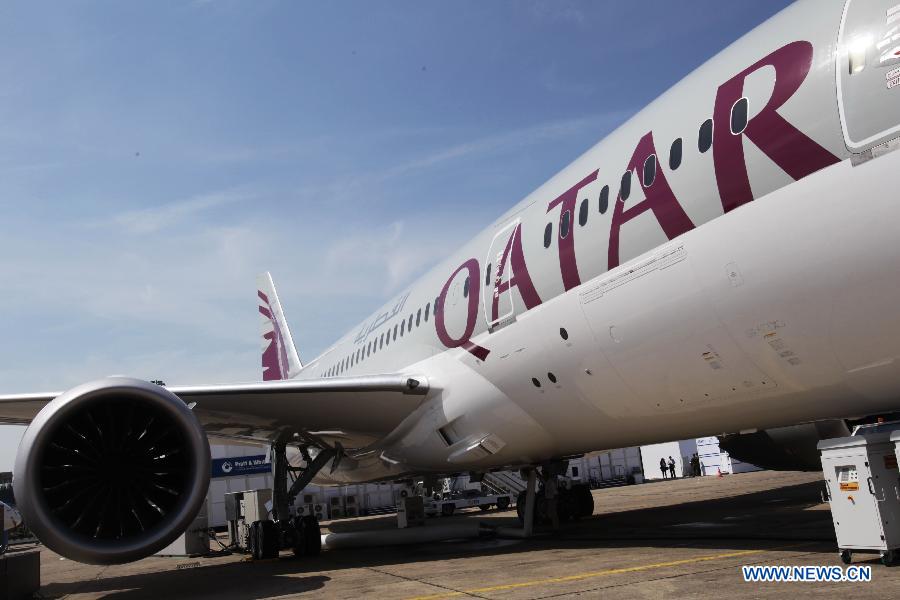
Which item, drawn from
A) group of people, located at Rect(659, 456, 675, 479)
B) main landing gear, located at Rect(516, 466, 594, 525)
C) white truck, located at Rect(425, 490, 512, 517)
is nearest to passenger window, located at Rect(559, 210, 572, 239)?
main landing gear, located at Rect(516, 466, 594, 525)

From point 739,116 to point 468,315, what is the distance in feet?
15.0

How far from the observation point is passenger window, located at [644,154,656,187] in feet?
22.2

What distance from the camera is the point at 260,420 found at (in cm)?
1101

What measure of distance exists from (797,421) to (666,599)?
94.1 inches

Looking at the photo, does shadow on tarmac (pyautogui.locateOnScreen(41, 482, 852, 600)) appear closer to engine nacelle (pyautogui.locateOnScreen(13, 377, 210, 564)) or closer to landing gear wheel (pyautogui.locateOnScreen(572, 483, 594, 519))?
landing gear wheel (pyautogui.locateOnScreen(572, 483, 594, 519))

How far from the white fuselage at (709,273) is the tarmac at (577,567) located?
117 cm

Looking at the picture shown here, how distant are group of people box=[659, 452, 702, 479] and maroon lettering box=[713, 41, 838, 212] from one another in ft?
109

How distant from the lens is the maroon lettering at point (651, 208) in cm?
632

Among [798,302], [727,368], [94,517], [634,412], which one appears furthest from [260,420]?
[798,302]

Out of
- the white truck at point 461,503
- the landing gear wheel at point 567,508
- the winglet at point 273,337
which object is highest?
the winglet at point 273,337

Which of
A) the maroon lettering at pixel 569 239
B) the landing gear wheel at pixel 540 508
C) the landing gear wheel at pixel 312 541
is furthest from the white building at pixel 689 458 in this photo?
the maroon lettering at pixel 569 239

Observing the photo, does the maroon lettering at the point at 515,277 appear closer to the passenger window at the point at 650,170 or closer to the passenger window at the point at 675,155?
the passenger window at the point at 650,170

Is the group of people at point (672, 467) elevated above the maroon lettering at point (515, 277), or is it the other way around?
the maroon lettering at point (515, 277)

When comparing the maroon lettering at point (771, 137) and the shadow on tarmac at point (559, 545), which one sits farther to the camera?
the shadow on tarmac at point (559, 545)
